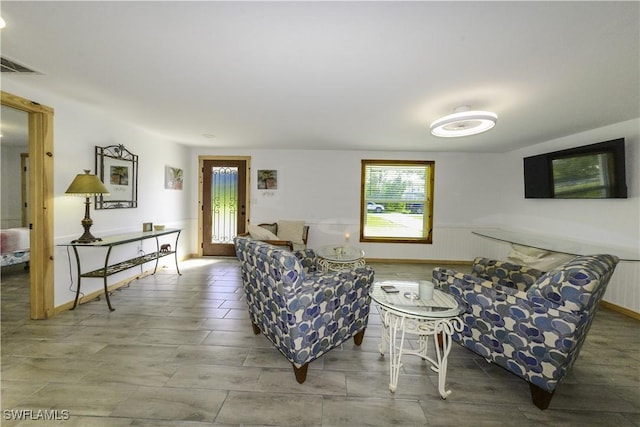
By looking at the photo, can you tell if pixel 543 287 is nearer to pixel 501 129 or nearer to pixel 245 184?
pixel 501 129

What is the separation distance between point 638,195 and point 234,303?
521 cm

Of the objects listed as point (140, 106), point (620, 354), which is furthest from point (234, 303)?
point (620, 354)

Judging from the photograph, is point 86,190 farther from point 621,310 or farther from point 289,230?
point 621,310

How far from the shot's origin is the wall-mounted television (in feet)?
10.8

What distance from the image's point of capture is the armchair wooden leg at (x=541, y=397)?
169 cm

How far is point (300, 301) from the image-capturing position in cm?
179

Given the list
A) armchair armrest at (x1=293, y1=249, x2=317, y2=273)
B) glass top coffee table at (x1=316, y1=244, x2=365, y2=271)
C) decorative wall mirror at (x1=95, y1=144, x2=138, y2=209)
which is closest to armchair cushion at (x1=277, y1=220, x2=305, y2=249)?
glass top coffee table at (x1=316, y1=244, x2=365, y2=271)

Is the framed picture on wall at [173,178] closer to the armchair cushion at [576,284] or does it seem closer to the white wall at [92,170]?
the white wall at [92,170]

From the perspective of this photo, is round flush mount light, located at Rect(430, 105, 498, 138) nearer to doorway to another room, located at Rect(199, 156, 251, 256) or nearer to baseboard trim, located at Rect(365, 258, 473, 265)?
baseboard trim, located at Rect(365, 258, 473, 265)

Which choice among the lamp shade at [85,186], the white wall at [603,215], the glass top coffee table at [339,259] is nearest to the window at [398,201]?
the white wall at [603,215]

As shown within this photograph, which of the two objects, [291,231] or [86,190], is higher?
[86,190]

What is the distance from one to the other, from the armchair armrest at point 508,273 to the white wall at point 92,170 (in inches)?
189

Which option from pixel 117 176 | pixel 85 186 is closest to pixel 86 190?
pixel 85 186

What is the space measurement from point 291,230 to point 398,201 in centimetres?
246
